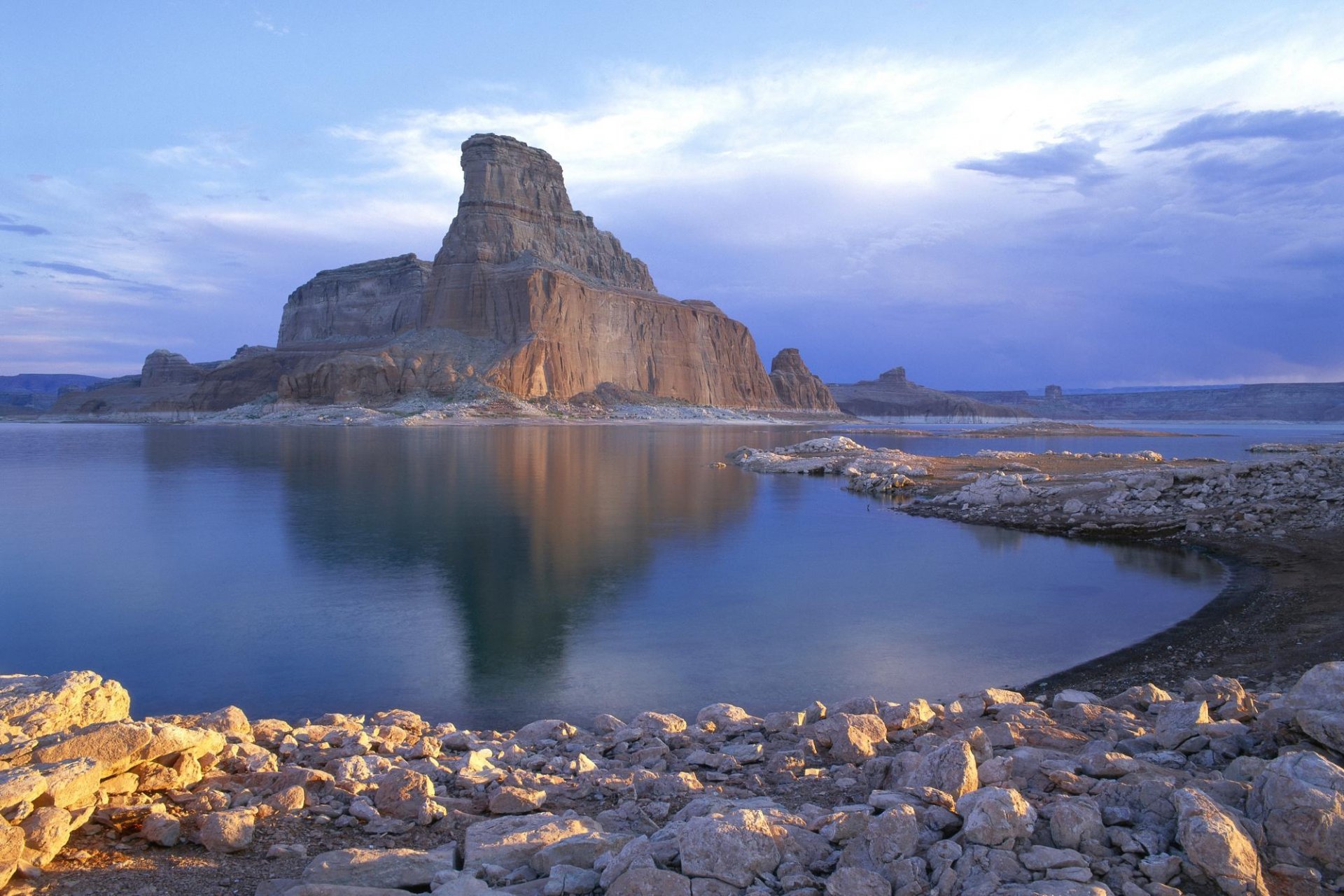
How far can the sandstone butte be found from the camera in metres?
94.2

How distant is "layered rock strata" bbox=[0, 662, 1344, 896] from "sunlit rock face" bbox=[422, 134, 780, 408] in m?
87.8

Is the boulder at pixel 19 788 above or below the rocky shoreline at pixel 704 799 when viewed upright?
above

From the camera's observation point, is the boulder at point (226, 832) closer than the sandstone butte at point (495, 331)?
Yes

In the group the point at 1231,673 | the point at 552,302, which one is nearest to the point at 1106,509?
the point at 1231,673

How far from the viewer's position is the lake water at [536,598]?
8.75m

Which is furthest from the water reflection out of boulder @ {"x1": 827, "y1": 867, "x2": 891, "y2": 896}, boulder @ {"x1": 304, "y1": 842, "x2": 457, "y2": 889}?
boulder @ {"x1": 827, "y1": 867, "x2": 891, "y2": 896}

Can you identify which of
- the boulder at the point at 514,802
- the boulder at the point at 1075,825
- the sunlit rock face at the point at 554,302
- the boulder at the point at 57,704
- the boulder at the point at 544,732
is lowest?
the boulder at the point at 544,732

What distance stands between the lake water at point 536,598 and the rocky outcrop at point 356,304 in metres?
111

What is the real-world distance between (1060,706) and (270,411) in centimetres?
10350

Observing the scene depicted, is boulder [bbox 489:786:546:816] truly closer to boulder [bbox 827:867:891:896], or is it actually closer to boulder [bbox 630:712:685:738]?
boulder [bbox 630:712:685:738]

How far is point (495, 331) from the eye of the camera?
10038 cm

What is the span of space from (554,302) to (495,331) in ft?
27.5

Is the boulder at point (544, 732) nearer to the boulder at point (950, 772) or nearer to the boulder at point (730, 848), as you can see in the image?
the boulder at point (730, 848)

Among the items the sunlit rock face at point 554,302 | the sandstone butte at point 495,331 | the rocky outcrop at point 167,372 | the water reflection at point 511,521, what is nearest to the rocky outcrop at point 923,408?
the sandstone butte at point 495,331
